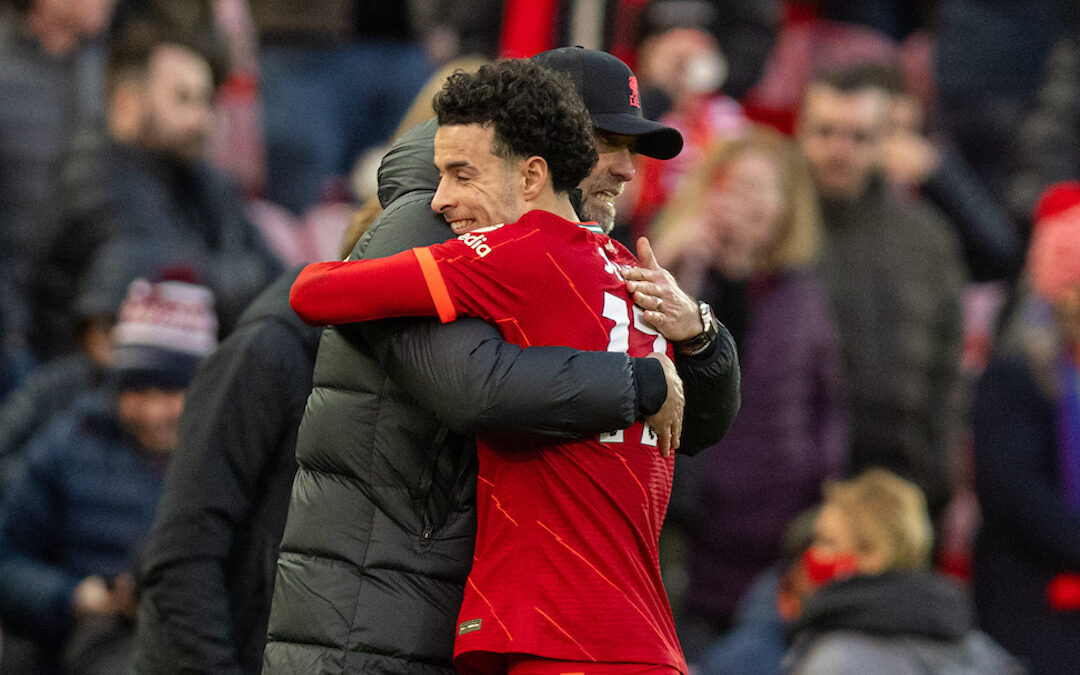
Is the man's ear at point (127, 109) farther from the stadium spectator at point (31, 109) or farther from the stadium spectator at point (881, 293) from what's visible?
the stadium spectator at point (881, 293)

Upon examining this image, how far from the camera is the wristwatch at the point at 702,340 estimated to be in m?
3.05

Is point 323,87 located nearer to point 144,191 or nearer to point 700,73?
point 144,191

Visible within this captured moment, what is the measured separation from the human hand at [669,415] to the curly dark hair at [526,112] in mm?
402

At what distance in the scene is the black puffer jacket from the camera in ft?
9.73

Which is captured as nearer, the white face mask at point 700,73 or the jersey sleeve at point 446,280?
the jersey sleeve at point 446,280

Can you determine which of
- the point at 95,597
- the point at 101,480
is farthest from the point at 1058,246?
the point at 95,597

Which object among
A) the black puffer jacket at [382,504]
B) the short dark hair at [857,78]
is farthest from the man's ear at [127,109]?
the black puffer jacket at [382,504]

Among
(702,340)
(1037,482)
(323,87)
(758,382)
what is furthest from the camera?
(323,87)

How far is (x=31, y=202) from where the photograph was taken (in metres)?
7.25

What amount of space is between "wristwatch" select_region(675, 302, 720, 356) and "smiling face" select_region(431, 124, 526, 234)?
0.39 m

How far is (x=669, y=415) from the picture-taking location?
2.90m

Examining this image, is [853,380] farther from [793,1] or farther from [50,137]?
[50,137]

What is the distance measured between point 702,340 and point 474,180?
0.52 metres

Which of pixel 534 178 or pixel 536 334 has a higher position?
pixel 534 178
